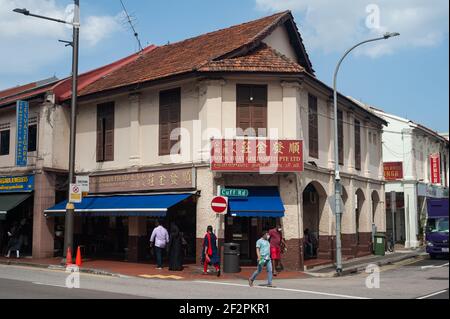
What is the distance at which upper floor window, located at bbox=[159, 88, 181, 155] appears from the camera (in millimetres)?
21766

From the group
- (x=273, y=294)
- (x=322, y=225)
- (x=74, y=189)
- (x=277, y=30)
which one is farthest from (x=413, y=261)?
(x=74, y=189)

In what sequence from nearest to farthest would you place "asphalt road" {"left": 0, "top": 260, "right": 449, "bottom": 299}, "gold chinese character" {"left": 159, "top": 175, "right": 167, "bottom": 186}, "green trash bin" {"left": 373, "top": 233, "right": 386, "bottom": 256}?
"asphalt road" {"left": 0, "top": 260, "right": 449, "bottom": 299}
"gold chinese character" {"left": 159, "top": 175, "right": 167, "bottom": 186}
"green trash bin" {"left": 373, "top": 233, "right": 386, "bottom": 256}

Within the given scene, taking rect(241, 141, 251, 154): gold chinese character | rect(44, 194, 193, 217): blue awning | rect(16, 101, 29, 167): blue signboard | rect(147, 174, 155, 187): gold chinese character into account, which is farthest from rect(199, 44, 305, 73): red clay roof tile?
rect(16, 101, 29, 167): blue signboard

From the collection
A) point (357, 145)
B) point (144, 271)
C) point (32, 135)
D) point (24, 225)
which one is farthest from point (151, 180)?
point (357, 145)

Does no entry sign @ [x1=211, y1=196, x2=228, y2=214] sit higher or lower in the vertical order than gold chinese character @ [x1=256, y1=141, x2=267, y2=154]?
lower

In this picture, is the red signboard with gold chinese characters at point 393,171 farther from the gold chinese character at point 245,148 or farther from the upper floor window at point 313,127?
the gold chinese character at point 245,148

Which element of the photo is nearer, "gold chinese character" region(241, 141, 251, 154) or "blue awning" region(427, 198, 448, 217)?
"gold chinese character" region(241, 141, 251, 154)

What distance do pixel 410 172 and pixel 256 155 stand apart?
63.1 feet

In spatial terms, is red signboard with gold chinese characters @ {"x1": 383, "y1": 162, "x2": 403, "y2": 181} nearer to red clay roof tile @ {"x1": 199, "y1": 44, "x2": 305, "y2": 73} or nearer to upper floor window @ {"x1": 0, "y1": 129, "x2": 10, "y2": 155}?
red clay roof tile @ {"x1": 199, "y1": 44, "x2": 305, "y2": 73}

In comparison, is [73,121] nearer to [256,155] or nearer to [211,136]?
[211,136]

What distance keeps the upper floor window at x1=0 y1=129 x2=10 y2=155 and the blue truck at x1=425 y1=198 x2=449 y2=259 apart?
21.2m

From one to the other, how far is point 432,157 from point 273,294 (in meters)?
28.0

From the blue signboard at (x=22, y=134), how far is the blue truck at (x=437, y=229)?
19529mm

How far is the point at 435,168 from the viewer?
38.5m
